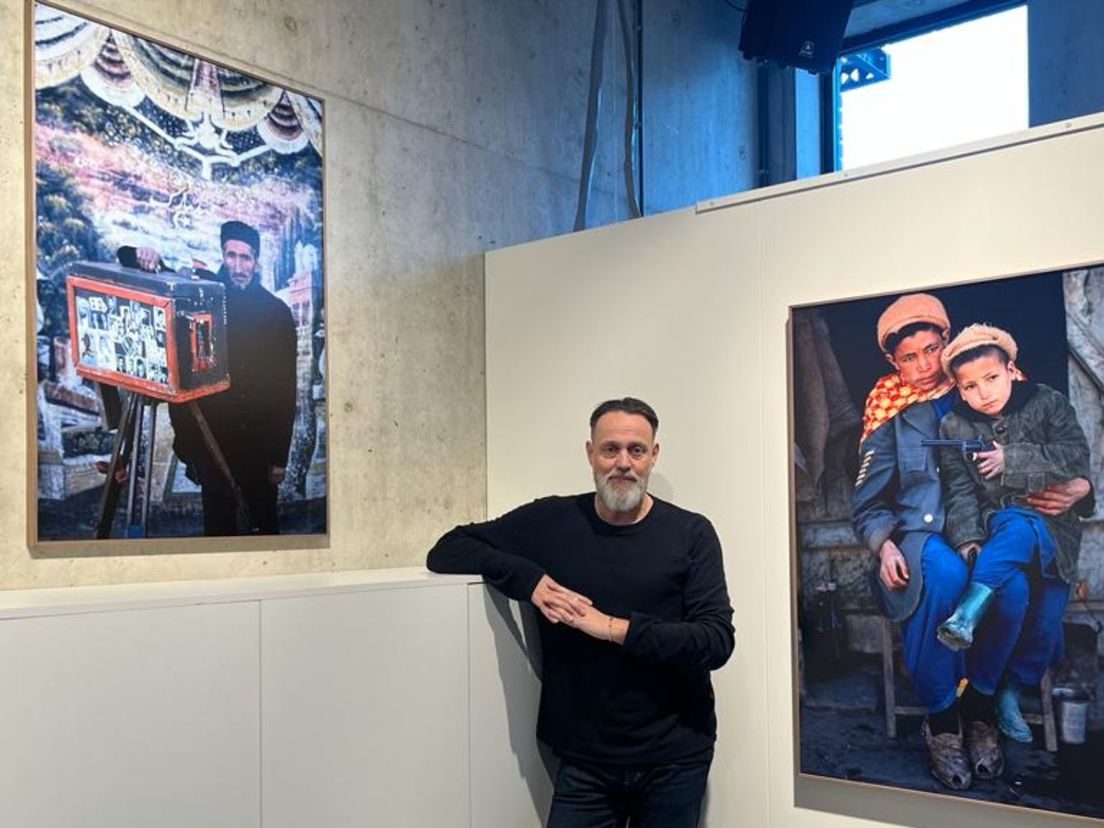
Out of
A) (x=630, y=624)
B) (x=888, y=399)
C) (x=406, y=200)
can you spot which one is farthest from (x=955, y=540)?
(x=406, y=200)

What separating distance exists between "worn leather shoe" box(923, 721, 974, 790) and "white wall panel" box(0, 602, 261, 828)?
164 centimetres

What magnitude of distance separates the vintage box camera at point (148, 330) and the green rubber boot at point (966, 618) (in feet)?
6.67

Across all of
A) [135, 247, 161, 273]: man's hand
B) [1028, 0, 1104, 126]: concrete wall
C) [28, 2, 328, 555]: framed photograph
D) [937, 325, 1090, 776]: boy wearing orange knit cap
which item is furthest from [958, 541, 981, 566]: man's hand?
[1028, 0, 1104, 126]: concrete wall

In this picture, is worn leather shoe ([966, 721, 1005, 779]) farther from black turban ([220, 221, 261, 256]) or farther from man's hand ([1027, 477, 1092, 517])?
black turban ([220, 221, 261, 256])

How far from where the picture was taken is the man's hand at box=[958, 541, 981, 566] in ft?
9.18

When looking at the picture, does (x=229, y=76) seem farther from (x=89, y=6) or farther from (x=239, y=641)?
(x=239, y=641)

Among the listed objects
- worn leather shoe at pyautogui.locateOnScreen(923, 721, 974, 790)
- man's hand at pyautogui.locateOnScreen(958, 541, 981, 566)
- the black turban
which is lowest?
worn leather shoe at pyautogui.locateOnScreen(923, 721, 974, 790)

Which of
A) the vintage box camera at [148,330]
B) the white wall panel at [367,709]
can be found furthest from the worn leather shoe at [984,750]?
the vintage box camera at [148,330]

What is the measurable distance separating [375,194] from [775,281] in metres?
1.33

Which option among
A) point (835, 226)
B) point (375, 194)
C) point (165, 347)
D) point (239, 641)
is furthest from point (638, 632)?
point (375, 194)

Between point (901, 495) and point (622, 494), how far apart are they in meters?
0.73

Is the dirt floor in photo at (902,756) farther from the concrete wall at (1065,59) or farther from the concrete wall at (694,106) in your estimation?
the concrete wall at (1065,59)

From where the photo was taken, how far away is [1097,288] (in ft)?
8.71

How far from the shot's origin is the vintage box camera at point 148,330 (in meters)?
2.91
